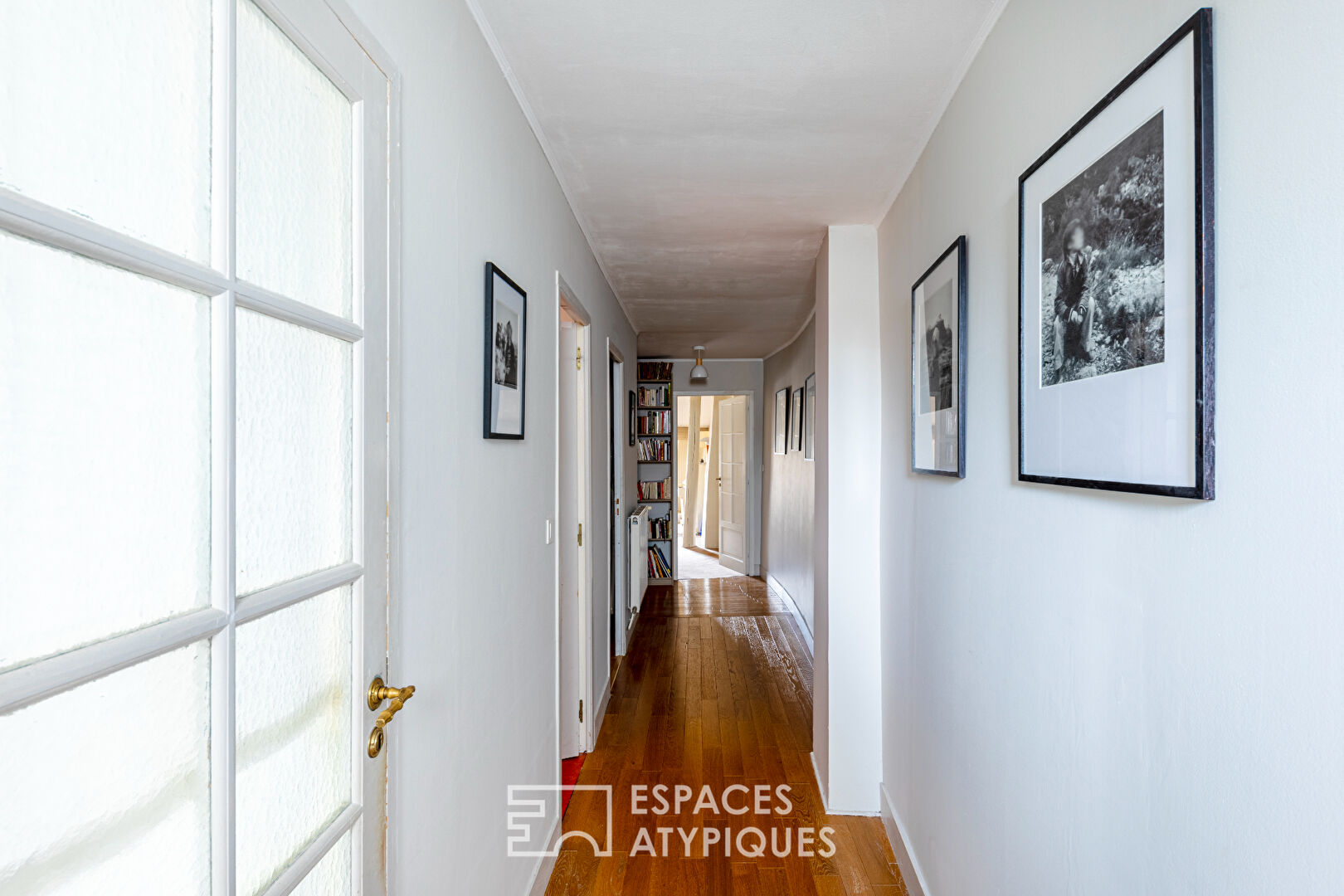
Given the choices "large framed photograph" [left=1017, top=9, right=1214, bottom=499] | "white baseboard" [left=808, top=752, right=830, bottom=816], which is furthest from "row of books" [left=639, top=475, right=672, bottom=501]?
"large framed photograph" [left=1017, top=9, right=1214, bottom=499]

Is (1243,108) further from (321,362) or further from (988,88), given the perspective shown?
(321,362)

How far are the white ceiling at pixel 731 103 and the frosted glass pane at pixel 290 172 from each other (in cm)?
79

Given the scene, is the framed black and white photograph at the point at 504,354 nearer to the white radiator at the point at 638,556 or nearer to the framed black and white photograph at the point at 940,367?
the framed black and white photograph at the point at 940,367

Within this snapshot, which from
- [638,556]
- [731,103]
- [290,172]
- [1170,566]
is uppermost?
[731,103]

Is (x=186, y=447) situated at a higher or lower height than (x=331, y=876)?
higher

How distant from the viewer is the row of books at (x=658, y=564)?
738 centimetres

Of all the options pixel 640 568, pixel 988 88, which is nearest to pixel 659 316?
pixel 640 568

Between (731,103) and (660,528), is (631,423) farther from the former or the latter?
(731,103)

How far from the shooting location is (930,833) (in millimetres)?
2072

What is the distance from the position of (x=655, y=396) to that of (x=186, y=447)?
663 centimetres

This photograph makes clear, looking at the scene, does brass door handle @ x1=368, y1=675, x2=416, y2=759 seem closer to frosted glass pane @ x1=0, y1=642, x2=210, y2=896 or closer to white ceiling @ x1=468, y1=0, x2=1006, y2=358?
frosted glass pane @ x1=0, y1=642, x2=210, y2=896

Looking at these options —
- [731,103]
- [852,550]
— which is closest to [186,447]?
[731,103]

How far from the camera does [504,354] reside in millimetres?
1809

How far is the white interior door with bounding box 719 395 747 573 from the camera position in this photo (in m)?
7.96
